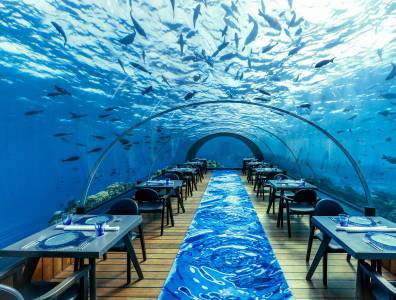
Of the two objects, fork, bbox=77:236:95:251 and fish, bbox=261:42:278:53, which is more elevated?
fish, bbox=261:42:278:53

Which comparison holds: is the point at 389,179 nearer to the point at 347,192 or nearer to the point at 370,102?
the point at 347,192

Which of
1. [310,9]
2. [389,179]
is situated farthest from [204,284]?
[389,179]

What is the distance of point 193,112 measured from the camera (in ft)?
40.9

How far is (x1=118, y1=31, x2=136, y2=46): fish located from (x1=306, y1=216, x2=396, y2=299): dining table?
14.4ft

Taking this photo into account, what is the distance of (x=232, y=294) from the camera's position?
11.7 feet

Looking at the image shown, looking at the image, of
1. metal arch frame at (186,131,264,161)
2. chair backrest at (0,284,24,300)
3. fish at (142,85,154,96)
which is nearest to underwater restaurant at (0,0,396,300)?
chair backrest at (0,284,24,300)

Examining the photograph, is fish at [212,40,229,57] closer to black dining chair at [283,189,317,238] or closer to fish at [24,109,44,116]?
black dining chair at [283,189,317,238]

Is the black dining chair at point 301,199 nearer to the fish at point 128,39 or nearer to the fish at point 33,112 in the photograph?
the fish at point 128,39

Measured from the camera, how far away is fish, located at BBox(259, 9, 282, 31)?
493 centimetres

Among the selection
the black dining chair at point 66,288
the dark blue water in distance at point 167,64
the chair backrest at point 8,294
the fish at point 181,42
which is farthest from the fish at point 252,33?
the chair backrest at point 8,294

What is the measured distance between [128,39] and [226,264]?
172 inches

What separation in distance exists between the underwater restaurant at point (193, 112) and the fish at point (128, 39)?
0.09 ft

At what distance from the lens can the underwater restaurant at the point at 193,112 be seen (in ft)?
10.8

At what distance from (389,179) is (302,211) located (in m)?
35.6
